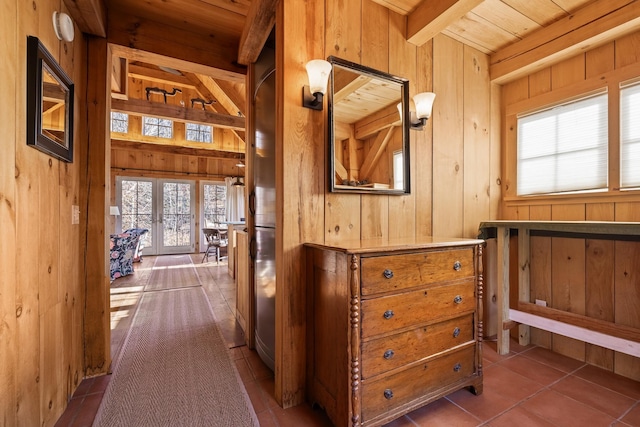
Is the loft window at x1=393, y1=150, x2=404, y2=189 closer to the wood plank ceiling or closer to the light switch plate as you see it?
the wood plank ceiling

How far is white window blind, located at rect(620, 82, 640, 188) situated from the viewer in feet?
6.18

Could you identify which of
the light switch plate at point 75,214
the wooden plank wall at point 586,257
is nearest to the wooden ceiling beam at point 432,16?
the wooden plank wall at point 586,257

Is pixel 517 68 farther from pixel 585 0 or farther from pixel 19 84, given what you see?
pixel 19 84

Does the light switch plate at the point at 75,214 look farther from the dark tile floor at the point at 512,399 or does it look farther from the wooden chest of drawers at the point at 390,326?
the wooden chest of drawers at the point at 390,326

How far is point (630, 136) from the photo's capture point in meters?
1.91

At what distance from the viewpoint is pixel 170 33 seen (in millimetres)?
2264

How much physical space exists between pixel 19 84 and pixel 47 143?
0.29m

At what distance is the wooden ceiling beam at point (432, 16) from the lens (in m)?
1.76

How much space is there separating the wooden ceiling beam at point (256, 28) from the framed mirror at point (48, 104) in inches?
45.2

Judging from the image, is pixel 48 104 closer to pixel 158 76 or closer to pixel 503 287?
pixel 503 287

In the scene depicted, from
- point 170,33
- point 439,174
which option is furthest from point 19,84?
point 439,174

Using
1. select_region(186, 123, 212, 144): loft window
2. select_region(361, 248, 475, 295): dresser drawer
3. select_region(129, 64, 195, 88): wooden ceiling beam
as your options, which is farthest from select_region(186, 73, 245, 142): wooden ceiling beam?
select_region(361, 248, 475, 295): dresser drawer

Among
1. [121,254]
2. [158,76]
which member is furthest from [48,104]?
[158,76]

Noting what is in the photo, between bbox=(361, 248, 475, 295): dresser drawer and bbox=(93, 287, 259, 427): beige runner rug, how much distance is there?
101 centimetres
